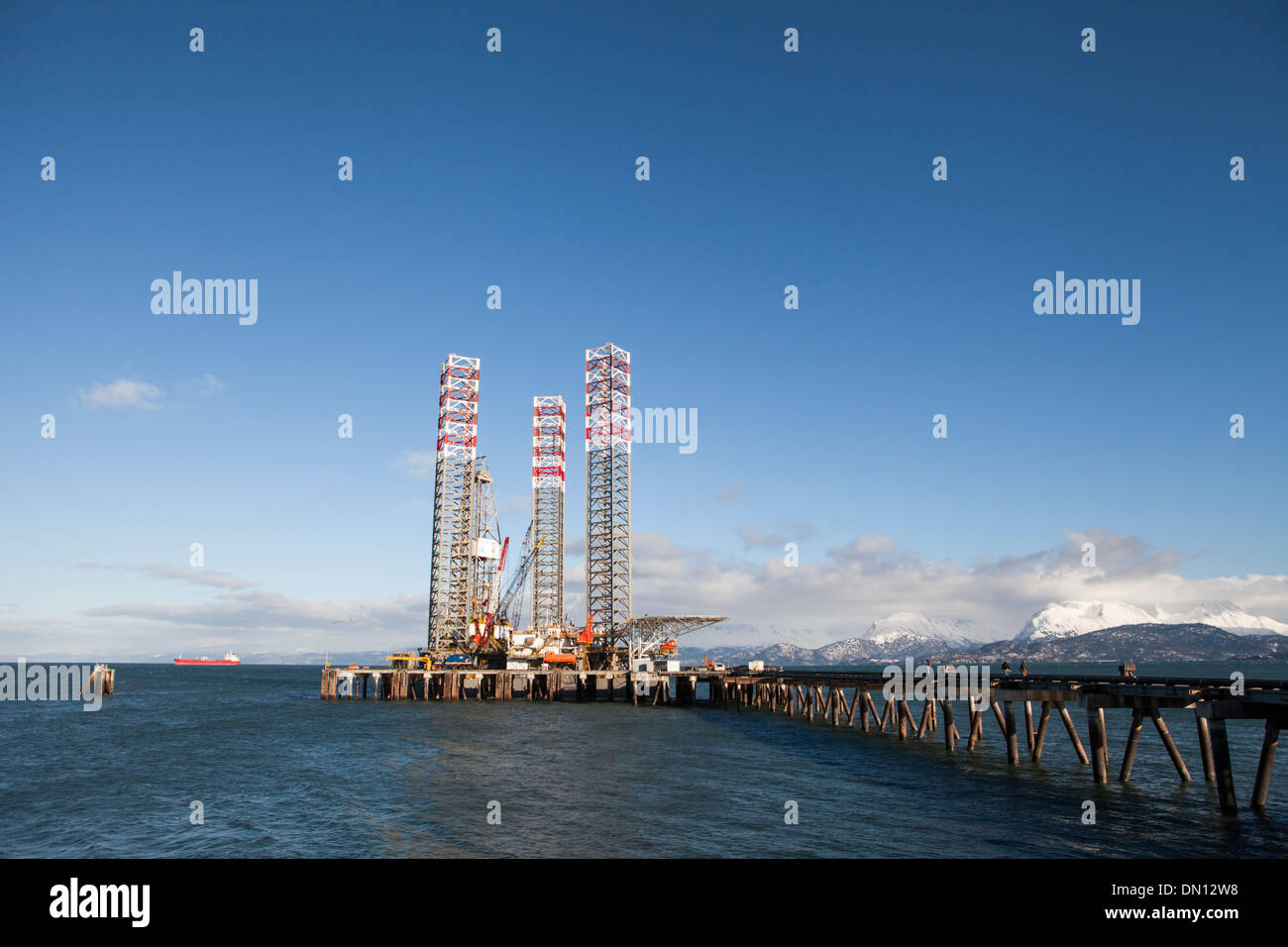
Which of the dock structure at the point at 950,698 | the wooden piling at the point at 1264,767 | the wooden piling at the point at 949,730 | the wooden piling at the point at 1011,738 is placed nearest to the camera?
the wooden piling at the point at 1264,767

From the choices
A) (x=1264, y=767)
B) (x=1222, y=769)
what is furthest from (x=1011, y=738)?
(x=1264, y=767)

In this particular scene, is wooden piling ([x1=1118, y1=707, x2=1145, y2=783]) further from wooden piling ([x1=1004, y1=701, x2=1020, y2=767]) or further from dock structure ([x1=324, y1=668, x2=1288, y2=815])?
wooden piling ([x1=1004, y1=701, x2=1020, y2=767])

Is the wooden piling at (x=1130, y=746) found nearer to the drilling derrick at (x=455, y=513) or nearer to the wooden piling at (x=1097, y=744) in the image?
the wooden piling at (x=1097, y=744)

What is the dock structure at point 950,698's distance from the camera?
103 ft

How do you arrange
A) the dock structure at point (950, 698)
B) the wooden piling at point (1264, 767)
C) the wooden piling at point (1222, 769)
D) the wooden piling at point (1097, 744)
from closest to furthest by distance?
1. the wooden piling at point (1264, 767)
2. the wooden piling at point (1222, 769)
3. the dock structure at point (950, 698)
4. the wooden piling at point (1097, 744)

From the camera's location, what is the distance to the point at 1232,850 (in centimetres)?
2639

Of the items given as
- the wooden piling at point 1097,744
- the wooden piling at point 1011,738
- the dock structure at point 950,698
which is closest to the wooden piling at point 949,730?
the dock structure at point 950,698

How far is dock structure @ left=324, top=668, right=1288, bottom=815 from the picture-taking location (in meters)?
31.4

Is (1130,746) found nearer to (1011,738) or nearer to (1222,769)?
(1011,738)

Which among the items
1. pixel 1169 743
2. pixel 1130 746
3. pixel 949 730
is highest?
pixel 1169 743

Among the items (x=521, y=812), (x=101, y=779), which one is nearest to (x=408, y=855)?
(x=521, y=812)

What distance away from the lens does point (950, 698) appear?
164 feet
